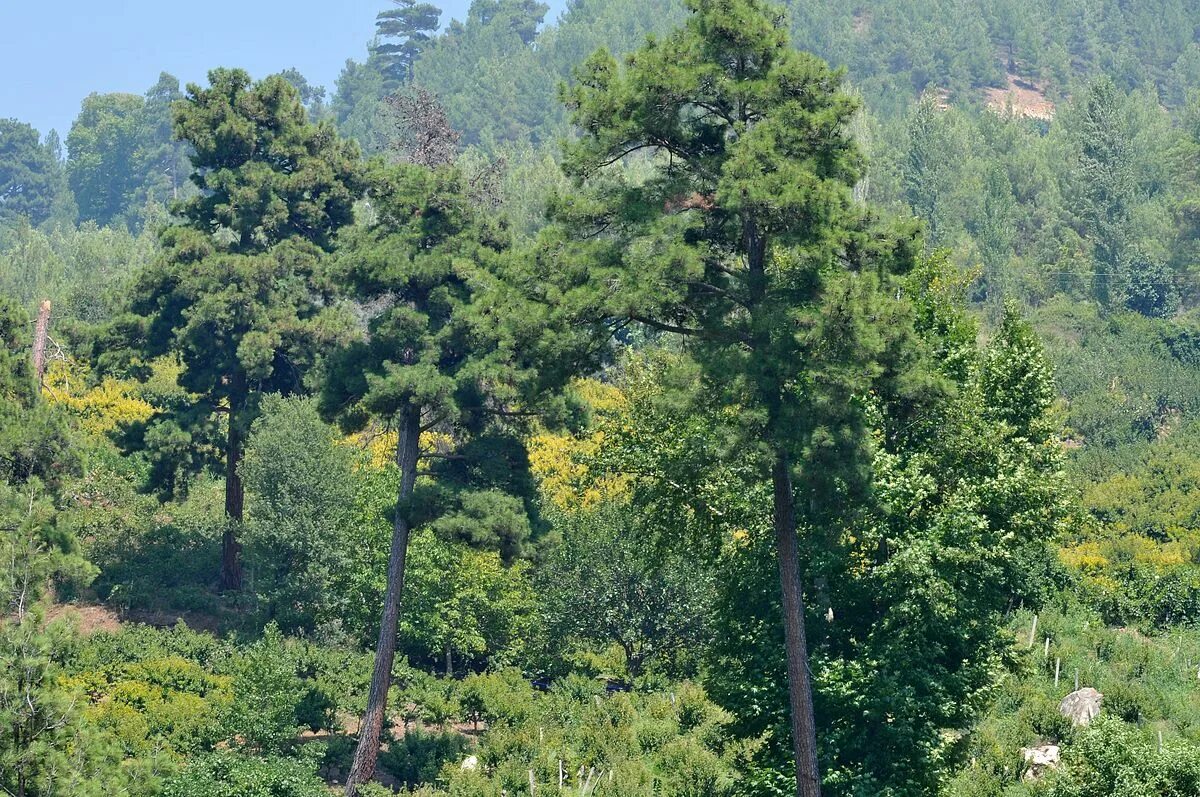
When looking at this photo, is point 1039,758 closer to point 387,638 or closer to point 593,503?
point 387,638

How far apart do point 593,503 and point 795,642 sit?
2765 centimetres

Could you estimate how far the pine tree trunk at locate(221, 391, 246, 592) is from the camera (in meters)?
45.0

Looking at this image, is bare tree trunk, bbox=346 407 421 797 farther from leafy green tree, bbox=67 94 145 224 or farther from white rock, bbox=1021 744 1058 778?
leafy green tree, bbox=67 94 145 224

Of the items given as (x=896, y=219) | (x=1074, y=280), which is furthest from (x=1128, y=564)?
(x=1074, y=280)

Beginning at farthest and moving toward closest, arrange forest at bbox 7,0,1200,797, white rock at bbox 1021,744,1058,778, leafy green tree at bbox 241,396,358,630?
1. leafy green tree at bbox 241,396,358,630
2. white rock at bbox 1021,744,1058,778
3. forest at bbox 7,0,1200,797

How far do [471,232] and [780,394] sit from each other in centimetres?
1293

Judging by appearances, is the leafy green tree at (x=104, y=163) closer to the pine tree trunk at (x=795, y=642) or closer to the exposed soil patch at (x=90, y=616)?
the exposed soil patch at (x=90, y=616)

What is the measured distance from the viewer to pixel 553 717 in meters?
33.8

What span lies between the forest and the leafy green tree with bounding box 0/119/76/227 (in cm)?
13309

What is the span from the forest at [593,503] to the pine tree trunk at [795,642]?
54mm

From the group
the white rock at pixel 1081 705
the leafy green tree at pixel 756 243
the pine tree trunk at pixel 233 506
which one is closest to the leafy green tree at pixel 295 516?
the pine tree trunk at pixel 233 506

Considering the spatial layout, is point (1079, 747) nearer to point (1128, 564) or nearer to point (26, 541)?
point (26, 541)

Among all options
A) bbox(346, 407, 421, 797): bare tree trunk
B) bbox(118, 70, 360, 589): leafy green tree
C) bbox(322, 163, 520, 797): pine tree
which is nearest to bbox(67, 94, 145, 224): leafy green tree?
bbox(118, 70, 360, 589): leafy green tree

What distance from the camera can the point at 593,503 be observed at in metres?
49.9
